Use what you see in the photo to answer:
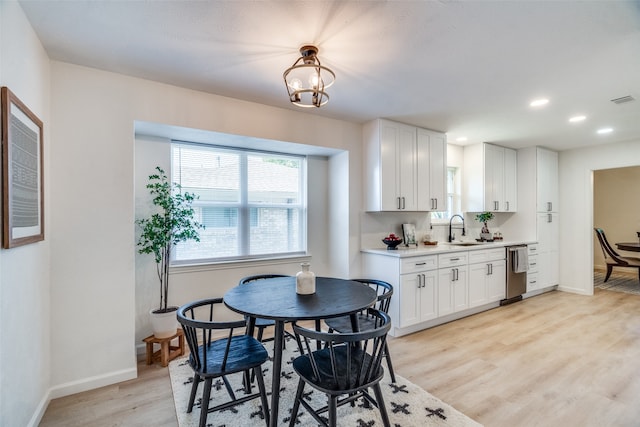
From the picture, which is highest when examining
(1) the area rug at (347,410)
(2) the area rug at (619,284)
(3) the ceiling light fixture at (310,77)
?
(3) the ceiling light fixture at (310,77)

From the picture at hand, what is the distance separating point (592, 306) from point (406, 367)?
3724 millimetres

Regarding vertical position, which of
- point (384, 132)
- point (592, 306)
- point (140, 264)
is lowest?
point (592, 306)

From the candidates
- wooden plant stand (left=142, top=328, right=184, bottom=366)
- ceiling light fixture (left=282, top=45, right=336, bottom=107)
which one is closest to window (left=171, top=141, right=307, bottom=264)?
wooden plant stand (left=142, top=328, right=184, bottom=366)

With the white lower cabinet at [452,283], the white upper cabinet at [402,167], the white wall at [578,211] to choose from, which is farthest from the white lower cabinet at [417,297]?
the white wall at [578,211]

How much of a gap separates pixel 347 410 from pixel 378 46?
8.19ft

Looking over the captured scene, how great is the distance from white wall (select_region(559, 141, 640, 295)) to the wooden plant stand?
6.21 m

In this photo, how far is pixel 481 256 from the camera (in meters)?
4.24

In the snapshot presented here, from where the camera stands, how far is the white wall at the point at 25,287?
1.59m

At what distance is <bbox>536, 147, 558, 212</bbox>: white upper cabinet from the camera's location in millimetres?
5215

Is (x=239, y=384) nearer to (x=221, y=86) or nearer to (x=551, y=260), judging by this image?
(x=221, y=86)

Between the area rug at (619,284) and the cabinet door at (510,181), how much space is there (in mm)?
2374

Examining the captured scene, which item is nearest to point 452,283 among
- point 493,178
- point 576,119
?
point 493,178

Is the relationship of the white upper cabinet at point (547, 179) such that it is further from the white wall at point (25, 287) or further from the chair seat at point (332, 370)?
the white wall at point (25, 287)

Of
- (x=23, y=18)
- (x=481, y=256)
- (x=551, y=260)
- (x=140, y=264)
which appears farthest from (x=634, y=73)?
(x=140, y=264)
